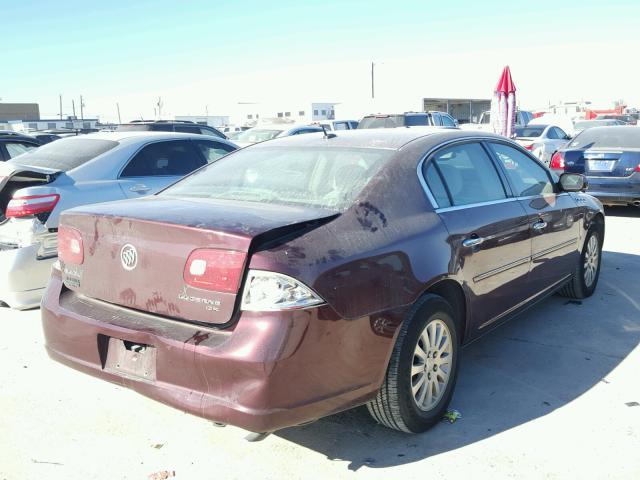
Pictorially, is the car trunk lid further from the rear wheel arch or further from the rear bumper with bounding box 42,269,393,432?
the rear wheel arch

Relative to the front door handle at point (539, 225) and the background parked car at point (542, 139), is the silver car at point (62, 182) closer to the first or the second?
the front door handle at point (539, 225)

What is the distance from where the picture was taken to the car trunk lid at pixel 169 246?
2746 millimetres

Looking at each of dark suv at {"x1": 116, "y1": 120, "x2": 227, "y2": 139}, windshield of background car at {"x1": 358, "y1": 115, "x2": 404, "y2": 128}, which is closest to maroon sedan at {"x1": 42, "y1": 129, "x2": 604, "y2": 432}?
dark suv at {"x1": 116, "y1": 120, "x2": 227, "y2": 139}

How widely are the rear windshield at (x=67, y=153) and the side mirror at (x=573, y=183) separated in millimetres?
4199

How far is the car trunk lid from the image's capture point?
2.75 meters

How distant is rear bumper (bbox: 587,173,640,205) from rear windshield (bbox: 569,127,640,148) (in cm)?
75

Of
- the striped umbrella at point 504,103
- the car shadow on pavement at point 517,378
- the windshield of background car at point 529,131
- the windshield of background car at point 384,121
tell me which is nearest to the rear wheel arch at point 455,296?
the car shadow on pavement at point 517,378

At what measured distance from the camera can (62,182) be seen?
555 centimetres

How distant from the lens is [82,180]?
5734 millimetres

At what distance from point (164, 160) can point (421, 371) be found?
4262 mm

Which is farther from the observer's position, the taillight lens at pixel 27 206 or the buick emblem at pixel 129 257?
the taillight lens at pixel 27 206

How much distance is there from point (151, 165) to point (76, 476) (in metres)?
3.97

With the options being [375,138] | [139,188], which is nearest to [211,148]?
[139,188]

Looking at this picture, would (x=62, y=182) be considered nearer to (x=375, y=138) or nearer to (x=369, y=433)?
(x=375, y=138)
